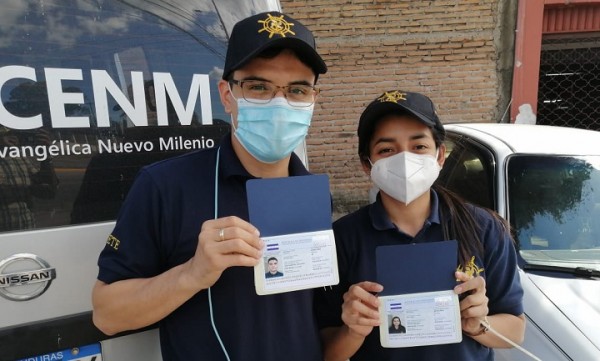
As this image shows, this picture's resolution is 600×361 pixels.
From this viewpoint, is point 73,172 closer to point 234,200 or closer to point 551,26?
point 234,200

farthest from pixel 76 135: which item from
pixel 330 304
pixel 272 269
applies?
pixel 330 304

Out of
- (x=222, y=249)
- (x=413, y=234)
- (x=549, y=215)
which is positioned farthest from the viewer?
(x=549, y=215)

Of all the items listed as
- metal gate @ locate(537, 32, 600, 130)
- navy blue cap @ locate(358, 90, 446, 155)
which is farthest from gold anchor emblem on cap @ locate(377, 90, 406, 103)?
metal gate @ locate(537, 32, 600, 130)

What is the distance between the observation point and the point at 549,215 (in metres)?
2.49

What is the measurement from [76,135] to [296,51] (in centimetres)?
77

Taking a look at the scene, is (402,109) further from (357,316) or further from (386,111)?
(357,316)

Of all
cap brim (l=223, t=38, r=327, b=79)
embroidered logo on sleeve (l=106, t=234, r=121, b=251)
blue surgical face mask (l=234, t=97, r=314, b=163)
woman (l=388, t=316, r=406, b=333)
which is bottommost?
woman (l=388, t=316, r=406, b=333)

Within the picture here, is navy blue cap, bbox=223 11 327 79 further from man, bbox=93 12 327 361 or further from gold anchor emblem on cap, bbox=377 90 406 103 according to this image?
gold anchor emblem on cap, bbox=377 90 406 103

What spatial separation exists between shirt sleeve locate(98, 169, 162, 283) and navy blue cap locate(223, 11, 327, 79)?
1.52ft

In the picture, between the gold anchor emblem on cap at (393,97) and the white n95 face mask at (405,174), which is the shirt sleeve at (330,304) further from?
the gold anchor emblem on cap at (393,97)

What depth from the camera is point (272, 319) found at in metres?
1.25

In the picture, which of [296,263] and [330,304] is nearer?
[296,263]

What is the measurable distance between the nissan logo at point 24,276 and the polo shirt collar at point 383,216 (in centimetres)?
104

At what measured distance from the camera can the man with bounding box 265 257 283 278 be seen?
1178 millimetres
